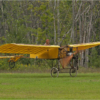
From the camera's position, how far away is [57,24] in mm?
39719

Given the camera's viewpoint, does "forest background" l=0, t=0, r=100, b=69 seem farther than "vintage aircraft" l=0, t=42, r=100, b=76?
Yes

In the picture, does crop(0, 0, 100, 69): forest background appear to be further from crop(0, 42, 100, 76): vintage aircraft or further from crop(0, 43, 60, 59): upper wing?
crop(0, 42, 100, 76): vintage aircraft

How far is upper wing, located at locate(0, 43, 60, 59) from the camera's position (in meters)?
18.4

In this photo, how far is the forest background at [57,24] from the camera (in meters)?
33.7

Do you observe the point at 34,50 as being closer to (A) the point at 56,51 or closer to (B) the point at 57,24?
(A) the point at 56,51

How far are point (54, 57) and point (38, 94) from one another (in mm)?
9068

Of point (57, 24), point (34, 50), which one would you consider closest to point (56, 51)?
point (34, 50)

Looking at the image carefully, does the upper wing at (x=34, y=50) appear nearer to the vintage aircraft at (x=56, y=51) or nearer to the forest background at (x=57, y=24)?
the vintage aircraft at (x=56, y=51)

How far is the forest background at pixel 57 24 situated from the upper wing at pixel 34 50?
7.26 m

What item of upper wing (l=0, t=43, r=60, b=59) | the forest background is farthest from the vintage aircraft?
the forest background

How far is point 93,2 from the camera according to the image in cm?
3744

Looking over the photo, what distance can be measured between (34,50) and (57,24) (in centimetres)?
2033

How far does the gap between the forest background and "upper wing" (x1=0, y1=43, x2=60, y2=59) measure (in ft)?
23.8

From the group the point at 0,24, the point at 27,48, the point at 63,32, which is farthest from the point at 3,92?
the point at 0,24
